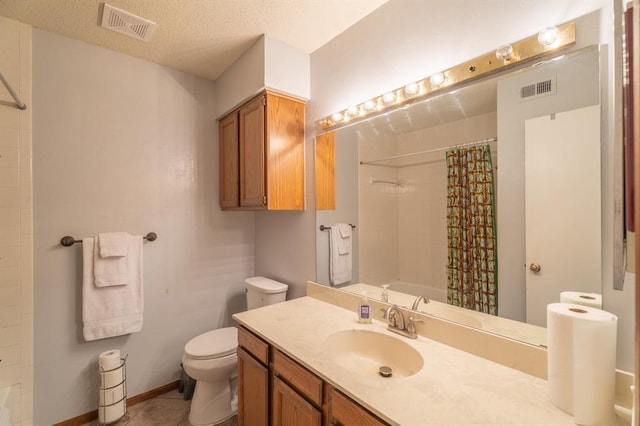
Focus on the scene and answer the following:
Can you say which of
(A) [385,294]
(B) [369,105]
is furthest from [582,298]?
(B) [369,105]

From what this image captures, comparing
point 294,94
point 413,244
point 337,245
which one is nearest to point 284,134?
point 294,94

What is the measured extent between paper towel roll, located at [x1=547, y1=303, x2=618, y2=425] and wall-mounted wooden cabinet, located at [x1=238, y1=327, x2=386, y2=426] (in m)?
0.55

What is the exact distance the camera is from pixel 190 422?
1.88 metres

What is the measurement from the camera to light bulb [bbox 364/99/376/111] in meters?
1.60

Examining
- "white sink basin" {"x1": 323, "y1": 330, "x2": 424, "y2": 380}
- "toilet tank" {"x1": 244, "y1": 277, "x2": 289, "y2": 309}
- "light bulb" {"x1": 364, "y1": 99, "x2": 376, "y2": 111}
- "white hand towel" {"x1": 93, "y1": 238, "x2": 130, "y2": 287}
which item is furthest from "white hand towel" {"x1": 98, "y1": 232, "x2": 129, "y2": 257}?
"light bulb" {"x1": 364, "y1": 99, "x2": 376, "y2": 111}

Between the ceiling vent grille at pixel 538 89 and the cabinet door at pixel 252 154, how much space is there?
1456 mm

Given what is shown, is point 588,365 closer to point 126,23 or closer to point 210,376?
point 210,376

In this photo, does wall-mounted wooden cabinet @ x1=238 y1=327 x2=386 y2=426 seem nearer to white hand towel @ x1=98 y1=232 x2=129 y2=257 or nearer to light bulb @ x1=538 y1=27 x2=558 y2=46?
white hand towel @ x1=98 y1=232 x2=129 y2=257

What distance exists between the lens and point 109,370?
184 cm

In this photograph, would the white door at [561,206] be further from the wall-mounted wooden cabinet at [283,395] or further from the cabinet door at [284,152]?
the cabinet door at [284,152]

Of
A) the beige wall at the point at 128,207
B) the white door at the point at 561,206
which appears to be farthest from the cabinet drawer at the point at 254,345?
the white door at the point at 561,206

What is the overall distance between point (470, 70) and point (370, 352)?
1.39m

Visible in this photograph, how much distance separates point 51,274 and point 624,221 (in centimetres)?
273

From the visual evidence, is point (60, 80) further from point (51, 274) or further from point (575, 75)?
point (575, 75)
